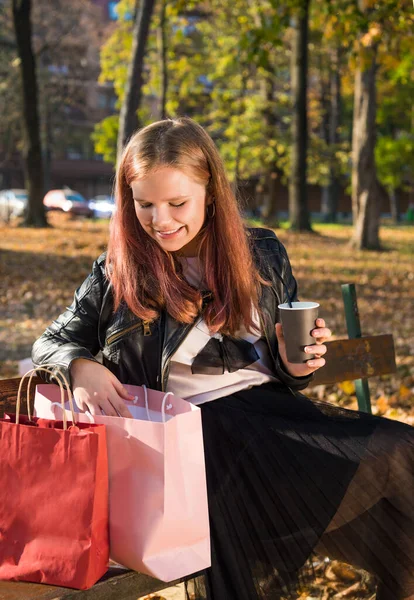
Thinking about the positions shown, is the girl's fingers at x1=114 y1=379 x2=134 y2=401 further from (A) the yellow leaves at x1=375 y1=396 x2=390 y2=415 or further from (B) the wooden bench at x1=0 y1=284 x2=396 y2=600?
(A) the yellow leaves at x1=375 y1=396 x2=390 y2=415

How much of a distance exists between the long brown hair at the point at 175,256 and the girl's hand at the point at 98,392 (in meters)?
0.25

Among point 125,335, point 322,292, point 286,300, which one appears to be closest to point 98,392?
point 125,335

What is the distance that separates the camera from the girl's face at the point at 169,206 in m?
2.62

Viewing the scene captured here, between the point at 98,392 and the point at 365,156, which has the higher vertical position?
the point at 98,392

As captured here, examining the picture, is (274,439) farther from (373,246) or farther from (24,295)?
(373,246)

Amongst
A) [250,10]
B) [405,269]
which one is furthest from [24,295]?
[250,10]

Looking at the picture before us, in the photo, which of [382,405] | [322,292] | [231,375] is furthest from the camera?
[322,292]

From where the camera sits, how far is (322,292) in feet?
39.3

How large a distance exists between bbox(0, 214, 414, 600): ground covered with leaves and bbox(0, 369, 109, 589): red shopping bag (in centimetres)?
81

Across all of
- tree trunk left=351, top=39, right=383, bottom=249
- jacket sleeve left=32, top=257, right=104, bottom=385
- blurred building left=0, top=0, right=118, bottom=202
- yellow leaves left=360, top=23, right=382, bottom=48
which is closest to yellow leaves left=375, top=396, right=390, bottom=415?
jacket sleeve left=32, top=257, right=104, bottom=385

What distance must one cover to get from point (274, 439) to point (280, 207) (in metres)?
56.9

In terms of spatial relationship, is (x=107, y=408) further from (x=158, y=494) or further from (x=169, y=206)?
(x=169, y=206)

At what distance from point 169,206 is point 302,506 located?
0.98m

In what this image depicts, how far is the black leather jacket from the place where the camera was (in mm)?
2646
